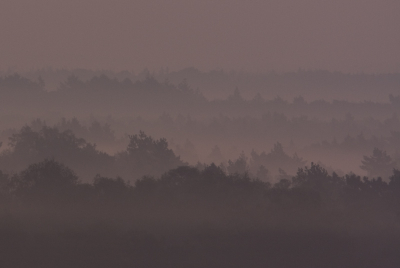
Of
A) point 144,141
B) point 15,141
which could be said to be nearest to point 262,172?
point 144,141

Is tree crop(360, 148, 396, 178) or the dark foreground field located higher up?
tree crop(360, 148, 396, 178)

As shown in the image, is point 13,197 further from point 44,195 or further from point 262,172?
point 262,172

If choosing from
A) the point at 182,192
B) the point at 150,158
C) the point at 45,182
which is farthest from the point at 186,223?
the point at 150,158

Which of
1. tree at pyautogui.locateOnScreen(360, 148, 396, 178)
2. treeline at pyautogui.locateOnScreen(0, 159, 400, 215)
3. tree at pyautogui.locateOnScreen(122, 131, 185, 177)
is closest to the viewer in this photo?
treeline at pyautogui.locateOnScreen(0, 159, 400, 215)

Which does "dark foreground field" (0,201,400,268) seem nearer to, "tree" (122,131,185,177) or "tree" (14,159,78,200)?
"tree" (14,159,78,200)

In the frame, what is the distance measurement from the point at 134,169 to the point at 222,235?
1836 inches

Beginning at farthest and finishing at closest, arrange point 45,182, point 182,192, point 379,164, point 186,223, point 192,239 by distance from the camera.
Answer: point 379,164 → point 182,192 → point 45,182 → point 186,223 → point 192,239

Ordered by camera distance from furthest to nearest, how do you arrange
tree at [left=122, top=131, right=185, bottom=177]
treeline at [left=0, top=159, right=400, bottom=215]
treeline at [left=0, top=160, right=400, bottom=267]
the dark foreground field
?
tree at [left=122, top=131, right=185, bottom=177], treeline at [left=0, top=159, right=400, bottom=215], treeline at [left=0, top=160, right=400, bottom=267], the dark foreground field

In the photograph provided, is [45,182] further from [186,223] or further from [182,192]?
[186,223]

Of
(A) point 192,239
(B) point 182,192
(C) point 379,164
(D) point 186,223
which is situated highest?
(C) point 379,164

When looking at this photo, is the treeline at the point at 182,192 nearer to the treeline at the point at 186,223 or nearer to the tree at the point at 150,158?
the treeline at the point at 186,223

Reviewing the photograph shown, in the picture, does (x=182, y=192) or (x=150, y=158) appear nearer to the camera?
(x=182, y=192)

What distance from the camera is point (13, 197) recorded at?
5400 cm

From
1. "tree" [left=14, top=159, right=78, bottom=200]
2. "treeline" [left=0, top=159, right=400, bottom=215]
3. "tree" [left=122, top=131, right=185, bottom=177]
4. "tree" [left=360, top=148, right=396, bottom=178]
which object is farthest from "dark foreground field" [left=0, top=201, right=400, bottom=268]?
"tree" [left=360, top=148, right=396, bottom=178]
